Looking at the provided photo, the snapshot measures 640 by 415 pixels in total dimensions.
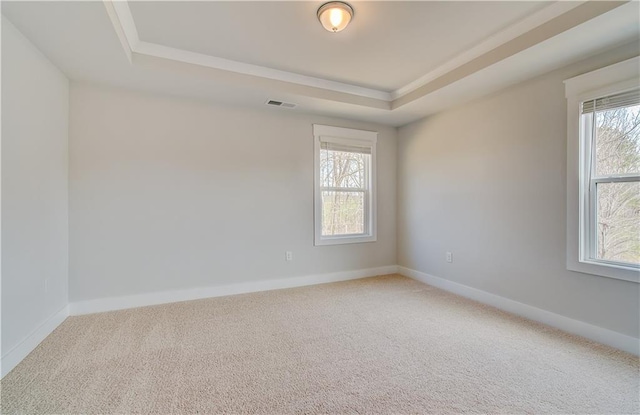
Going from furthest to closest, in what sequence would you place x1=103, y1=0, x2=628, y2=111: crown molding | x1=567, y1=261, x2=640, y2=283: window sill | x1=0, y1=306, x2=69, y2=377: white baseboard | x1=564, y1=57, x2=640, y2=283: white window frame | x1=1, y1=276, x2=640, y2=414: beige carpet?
x1=564, y1=57, x2=640, y2=283: white window frame, x1=567, y1=261, x2=640, y2=283: window sill, x1=103, y1=0, x2=628, y2=111: crown molding, x1=0, y1=306, x2=69, y2=377: white baseboard, x1=1, y1=276, x2=640, y2=414: beige carpet

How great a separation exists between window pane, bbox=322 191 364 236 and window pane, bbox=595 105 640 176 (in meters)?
2.71

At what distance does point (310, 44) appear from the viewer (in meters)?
2.62

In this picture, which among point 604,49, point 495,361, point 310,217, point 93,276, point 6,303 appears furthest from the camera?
point 310,217

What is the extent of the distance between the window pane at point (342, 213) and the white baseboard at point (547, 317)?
1.30 meters

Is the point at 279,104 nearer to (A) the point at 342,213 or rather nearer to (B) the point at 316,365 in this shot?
(A) the point at 342,213

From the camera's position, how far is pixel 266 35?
249 cm

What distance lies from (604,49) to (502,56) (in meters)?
0.73

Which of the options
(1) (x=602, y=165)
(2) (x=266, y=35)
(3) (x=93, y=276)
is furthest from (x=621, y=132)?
(3) (x=93, y=276)

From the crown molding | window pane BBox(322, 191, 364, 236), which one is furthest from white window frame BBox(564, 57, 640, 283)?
window pane BBox(322, 191, 364, 236)

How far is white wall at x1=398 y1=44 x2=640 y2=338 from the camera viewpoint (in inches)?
98.6

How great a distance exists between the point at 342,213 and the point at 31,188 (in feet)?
11.0

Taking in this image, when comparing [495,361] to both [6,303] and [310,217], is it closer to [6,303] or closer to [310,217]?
[310,217]

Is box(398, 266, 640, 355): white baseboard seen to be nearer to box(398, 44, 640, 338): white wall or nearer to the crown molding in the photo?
box(398, 44, 640, 338): white wall

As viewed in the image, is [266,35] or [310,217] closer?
[266,35]
